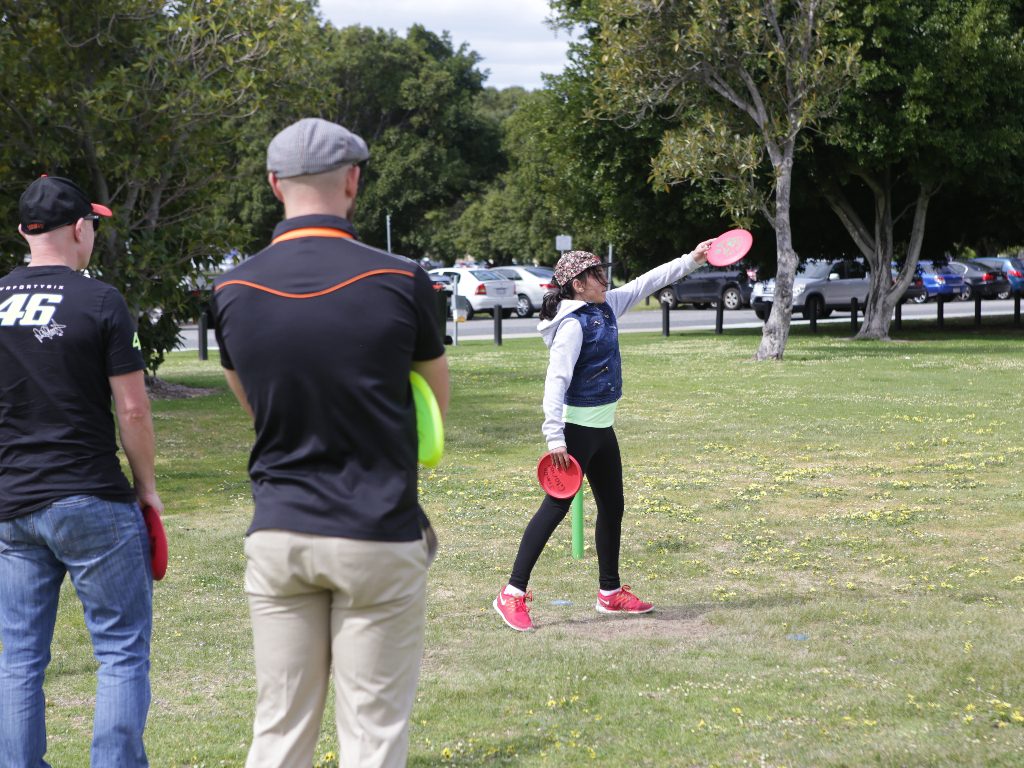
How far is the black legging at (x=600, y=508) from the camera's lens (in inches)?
244

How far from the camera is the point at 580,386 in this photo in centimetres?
619

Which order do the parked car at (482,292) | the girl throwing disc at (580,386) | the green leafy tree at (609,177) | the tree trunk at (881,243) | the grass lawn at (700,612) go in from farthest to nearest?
the parked car at (482,292) < the green leafy tree at (609,177) < the tree trunk at (881,243) < the girl throwing disc at (580,386) < the grass lawn at (700,612)

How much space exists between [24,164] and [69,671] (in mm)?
10821

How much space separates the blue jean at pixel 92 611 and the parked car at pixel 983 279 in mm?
44518

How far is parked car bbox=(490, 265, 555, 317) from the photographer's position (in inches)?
1528

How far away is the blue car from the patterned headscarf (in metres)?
40.4

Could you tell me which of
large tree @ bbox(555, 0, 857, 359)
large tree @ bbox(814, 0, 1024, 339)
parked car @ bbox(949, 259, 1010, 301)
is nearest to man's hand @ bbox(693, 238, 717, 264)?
large tree @ bbox(555, 0, 857, 359)

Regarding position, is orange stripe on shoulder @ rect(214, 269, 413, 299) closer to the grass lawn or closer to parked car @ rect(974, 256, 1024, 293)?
the grass lawn

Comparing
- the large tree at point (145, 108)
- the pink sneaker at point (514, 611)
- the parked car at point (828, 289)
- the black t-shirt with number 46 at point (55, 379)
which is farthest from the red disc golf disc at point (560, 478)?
the parked car at point (828, 289)

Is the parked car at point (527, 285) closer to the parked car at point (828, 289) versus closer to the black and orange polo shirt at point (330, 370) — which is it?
the parked car at point (828, 289)

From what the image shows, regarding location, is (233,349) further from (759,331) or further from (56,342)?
(759,331)

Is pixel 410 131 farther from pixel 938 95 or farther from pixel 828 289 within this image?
pixel 938 95

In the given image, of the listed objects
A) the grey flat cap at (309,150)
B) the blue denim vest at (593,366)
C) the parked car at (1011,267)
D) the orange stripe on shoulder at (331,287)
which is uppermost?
the parked car at (1011,267)

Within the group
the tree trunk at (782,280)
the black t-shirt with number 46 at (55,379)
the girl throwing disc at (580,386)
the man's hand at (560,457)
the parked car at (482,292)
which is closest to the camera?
the black t-shirt with number 46 at (55,379)
